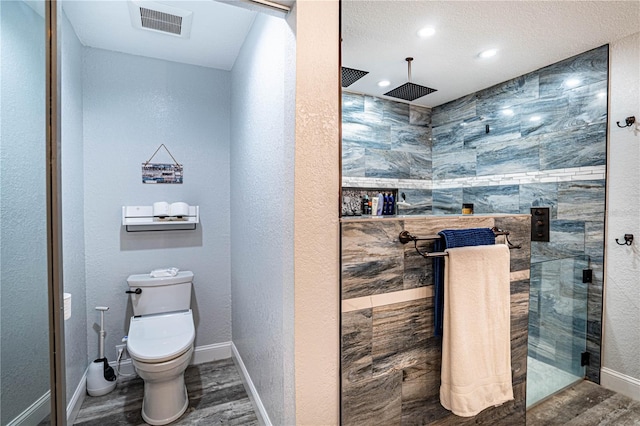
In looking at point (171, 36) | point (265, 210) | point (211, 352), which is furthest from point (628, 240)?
point (171, 36)

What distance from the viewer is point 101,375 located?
7.36ft

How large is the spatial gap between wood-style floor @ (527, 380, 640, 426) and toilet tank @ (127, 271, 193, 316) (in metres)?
2.52

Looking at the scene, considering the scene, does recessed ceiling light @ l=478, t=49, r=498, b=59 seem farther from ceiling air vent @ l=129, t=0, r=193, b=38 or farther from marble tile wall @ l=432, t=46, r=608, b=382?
ceiling air vent @ l=129, t=0, r=193, b=38

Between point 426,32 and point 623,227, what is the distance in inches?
76.7

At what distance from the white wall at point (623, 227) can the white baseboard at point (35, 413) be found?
128 inches

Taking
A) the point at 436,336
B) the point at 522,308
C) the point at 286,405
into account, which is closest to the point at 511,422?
the point at 522,308

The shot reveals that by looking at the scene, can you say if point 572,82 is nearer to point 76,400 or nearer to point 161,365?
point 161,365

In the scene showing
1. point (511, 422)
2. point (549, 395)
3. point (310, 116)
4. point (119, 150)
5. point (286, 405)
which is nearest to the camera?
point (310, 116)

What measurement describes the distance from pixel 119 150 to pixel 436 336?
253 cm

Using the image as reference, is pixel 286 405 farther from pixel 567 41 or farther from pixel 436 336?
pixel 567 41

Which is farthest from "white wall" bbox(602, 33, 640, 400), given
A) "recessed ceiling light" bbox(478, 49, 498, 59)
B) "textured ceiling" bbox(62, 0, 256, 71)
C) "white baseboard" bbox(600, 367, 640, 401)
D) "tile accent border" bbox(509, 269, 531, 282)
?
"textured ceiling" bbox(62, 0, 256, 71)

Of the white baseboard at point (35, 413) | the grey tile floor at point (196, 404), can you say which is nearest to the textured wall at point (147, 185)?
the grey tile floor at point (196, 404)

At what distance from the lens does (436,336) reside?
158 cm

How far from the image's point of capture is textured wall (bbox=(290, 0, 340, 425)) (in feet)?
4.25
